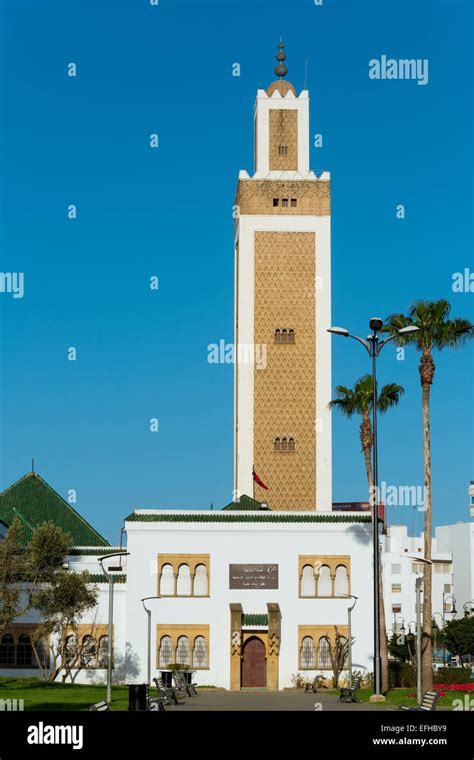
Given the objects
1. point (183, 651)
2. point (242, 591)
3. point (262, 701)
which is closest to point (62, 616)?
point (183, 651)

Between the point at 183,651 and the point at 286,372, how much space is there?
2165 cm

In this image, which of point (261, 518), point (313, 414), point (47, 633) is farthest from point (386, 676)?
point (313, 414)

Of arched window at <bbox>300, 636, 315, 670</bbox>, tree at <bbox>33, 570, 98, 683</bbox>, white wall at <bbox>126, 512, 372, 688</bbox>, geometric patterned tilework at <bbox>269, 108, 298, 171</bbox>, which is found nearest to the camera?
tree at <bbox>33, 570, 98, 683</bbox>

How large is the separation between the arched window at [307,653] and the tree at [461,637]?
45.5 meters

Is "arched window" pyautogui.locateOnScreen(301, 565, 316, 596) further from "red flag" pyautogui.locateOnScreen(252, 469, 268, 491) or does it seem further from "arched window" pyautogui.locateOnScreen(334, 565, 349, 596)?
"red flag" pyautogui.locateOnScreen(252, 469, 268, 491)

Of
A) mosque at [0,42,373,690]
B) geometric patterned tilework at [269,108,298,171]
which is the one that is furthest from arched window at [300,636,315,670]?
geometric patterned tilework at [269,108,298,171]

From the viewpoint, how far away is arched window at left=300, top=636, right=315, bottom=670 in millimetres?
51562

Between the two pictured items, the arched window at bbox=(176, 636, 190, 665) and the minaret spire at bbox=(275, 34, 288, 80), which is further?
the minaret spire at bbox=(275, 34, 288, 80)

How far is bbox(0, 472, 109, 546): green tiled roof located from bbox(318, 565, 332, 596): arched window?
1279cm

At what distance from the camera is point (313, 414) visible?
68.4 meters

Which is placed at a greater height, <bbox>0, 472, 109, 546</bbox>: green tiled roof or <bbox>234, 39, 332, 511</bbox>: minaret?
<bbox>234, 39, 332, 511</bbox>: minaret

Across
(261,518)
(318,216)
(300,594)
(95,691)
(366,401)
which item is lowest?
(95,691)

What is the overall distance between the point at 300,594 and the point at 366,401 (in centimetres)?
889

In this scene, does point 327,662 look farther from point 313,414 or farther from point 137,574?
point 313,414
